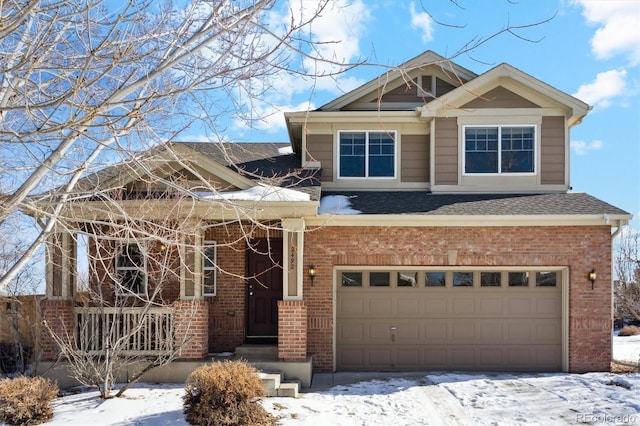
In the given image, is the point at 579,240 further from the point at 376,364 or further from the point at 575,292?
the point at 376,364

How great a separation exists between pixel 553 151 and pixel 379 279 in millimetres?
4940

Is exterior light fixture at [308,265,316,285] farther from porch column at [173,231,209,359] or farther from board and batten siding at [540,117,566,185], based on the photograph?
board and batten siding at [540,117,566,185]

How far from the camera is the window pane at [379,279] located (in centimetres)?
1148

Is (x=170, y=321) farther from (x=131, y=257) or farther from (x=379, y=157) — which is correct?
(x=379, y=157)

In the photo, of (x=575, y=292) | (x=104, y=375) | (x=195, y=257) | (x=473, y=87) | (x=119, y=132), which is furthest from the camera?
(x=473, y=87)

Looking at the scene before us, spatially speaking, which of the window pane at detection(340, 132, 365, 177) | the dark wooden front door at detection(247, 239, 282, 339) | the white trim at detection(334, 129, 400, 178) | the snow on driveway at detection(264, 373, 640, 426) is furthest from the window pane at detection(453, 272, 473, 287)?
the dark wooden front door at detection(247, 239, 282, 339)

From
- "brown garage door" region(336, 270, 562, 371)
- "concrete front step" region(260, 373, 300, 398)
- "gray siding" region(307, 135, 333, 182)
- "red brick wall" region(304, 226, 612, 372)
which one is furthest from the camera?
"gray siding" region(307, 135, 333, 182)

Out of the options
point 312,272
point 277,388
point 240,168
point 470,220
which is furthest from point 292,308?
point 470,220

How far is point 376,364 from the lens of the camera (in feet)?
37.2

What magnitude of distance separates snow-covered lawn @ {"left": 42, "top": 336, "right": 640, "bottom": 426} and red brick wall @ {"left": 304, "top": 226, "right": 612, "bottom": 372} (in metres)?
1.33

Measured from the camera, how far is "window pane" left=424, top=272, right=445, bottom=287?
1145cm

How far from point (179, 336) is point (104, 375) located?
5.16 ft

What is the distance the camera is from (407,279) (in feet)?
37.6

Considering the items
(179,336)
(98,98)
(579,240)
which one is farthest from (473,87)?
(98,98)
